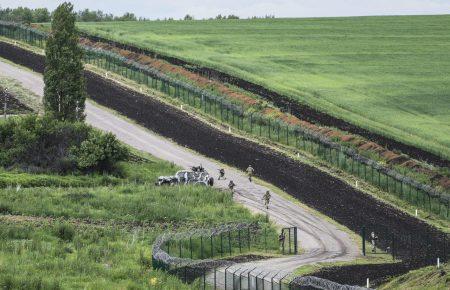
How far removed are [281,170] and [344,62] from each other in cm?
6510

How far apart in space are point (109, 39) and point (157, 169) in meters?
70.1

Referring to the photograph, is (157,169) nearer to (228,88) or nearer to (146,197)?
(146,197)

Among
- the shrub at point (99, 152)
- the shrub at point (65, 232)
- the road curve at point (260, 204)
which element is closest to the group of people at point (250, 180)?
the road curve at point (260, 204)

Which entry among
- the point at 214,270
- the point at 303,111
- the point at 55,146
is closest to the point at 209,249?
the point at 214,270

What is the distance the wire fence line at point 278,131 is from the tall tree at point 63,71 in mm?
17295

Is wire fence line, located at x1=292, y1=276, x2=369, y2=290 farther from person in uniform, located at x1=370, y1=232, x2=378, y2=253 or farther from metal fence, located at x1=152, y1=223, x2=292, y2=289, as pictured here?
person in uniform, located at x1=370, y1=232, x2=378, y2=253

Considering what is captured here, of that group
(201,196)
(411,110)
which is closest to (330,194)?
(201,196)

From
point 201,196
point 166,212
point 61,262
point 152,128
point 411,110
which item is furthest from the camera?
point 411,110

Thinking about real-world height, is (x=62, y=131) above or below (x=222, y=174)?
above

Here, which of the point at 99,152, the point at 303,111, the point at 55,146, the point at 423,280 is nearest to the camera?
the point at 423,280

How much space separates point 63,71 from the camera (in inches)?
3856

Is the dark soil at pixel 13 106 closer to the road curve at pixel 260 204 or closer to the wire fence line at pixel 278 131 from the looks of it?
the road curve at pixel 260 204

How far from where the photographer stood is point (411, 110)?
407ft

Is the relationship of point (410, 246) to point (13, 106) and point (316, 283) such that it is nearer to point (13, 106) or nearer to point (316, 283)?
point (316, 283)
